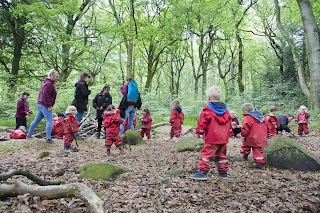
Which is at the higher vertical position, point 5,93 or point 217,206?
point 5,93

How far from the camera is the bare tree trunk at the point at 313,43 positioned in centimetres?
1261

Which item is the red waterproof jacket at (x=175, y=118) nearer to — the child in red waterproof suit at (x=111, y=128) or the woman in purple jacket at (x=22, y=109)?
the child in red waterproof suit at (x=111, y=128)

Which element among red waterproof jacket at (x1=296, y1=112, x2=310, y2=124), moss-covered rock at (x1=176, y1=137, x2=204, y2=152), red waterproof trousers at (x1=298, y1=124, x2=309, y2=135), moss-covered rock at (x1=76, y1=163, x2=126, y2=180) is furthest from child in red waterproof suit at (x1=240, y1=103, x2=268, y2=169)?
red waterproof trousers at (x1=298, y1=124, x2=309, y2=135)

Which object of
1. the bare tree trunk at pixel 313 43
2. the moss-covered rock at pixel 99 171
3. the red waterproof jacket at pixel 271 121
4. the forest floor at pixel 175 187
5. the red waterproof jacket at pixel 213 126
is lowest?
the forest floor at pixel 175 187

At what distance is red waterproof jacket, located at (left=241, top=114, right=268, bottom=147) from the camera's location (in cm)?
572

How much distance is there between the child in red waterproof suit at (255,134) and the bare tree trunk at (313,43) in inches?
325

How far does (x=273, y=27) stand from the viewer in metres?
27.8

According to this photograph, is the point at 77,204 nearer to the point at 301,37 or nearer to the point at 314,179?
the point at 314,179

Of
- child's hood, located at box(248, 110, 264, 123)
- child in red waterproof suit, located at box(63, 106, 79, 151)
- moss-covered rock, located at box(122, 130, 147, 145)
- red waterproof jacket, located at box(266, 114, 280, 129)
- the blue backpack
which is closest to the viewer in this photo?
child's hood, located at box(248, 110, 264, 123)

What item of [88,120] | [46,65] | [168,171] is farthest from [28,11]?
[168,171]

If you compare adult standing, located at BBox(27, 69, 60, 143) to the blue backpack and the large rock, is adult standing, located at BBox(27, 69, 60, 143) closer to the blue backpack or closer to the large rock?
the blue backpack

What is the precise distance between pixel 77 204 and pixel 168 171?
208 centimetres

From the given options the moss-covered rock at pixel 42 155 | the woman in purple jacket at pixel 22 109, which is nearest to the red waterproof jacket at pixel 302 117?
the moss-covered rock at pixel 42 155

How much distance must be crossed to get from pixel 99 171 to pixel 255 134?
308 cm
